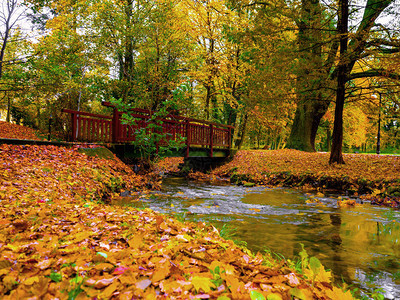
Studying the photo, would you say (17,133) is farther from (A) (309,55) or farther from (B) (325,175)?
(B) (325,175)

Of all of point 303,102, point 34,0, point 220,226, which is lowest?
point 220,226

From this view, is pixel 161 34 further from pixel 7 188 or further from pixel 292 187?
pixel 7 188

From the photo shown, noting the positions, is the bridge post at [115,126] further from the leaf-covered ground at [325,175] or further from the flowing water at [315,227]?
the leaf-covered ground at [325,175]

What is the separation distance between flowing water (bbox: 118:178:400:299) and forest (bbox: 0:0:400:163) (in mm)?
2934

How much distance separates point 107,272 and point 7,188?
321cm

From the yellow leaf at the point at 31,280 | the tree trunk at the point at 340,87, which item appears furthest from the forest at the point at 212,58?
the yellow leaf at the point at 31,280

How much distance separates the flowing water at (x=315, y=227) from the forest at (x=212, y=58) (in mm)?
2934

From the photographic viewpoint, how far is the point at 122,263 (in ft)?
5.37

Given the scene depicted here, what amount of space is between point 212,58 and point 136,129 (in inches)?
365

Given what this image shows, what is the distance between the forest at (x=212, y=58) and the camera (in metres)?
7.64

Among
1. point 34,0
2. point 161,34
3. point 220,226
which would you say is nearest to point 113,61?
point 161,34

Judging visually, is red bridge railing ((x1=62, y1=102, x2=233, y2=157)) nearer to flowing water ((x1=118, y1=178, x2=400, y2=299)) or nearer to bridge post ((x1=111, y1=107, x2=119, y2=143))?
bridge post ((x1=111, y1=107, x2=119, y2=143))

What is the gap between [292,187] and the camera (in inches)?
308

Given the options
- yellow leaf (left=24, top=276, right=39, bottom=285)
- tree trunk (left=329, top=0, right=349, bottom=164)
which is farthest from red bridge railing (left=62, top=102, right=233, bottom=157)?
yellow leaf (left=24, top=276, right=39, bottom=285)
